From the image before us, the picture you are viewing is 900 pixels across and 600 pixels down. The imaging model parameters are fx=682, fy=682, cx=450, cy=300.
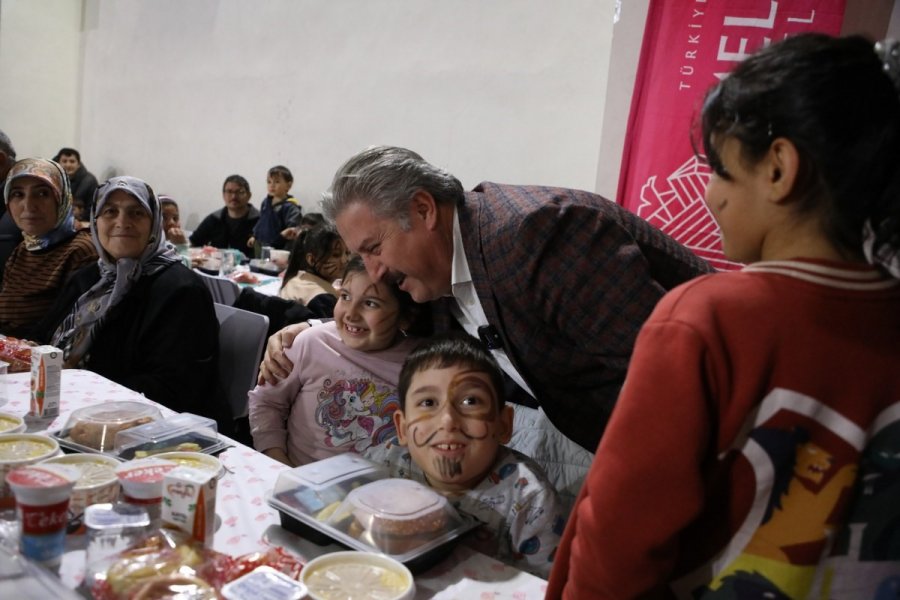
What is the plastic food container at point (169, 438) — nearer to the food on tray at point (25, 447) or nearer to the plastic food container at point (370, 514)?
the food on tray at point (25, 447)

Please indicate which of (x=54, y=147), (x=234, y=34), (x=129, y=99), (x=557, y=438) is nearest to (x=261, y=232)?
(x=234, y=34)

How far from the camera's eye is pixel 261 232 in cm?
716

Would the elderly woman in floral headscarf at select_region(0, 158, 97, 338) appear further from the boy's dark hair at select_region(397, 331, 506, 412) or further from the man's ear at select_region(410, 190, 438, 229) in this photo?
the boy's dark hair at select_region(397, 331, 506, 412)

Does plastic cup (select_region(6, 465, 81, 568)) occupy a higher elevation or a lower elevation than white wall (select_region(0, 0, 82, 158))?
lower

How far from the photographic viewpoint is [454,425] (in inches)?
57.1

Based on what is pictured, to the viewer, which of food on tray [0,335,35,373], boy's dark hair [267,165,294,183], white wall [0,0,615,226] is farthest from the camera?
boy's dark hair [267,165,294,183]

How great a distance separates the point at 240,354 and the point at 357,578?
159 centimetres

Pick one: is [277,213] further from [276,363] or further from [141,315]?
[276,363]

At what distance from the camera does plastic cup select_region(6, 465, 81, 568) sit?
1042 mm

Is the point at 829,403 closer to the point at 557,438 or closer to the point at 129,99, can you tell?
the point at 557,438

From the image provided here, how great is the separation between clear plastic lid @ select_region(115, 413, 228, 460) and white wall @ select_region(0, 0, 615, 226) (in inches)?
166

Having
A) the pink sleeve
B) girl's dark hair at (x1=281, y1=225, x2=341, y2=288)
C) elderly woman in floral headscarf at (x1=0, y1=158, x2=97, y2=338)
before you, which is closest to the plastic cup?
the pink sleeve

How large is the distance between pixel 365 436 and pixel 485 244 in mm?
681

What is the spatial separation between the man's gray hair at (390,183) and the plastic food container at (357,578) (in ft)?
2.99
